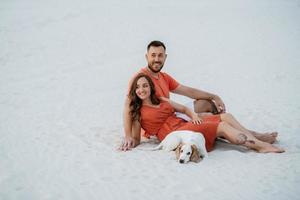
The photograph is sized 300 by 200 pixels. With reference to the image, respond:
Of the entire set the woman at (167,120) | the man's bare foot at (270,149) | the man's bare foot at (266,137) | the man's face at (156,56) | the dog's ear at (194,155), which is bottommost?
the dog's ear at (194,155)

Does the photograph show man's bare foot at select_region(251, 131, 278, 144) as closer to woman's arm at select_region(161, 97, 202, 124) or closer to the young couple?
the young couple

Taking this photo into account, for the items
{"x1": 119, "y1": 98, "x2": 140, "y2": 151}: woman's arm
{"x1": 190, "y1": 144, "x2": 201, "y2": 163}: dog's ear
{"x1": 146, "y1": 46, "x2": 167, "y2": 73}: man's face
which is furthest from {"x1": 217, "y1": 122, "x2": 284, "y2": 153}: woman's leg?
{"x1": 146, "y1": 46, "x2": 167, "y2": 73}: man's face

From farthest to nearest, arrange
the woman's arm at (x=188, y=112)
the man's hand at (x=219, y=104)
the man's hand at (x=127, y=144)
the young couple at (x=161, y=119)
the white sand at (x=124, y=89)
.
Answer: the man's hand at (x=219, y=104) < the man's hand at (x=127, y=144) < the woman's arm at (x=188, y=112) < the young couple at (x=161, y=119) < the white sand at (x=124, y=89)

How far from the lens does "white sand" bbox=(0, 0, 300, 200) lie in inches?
160

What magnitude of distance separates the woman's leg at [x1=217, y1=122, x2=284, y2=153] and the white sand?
0.49 ft

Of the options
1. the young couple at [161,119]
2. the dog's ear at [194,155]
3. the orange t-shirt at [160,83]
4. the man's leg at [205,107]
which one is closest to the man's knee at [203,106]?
the man's leg at [205,107]

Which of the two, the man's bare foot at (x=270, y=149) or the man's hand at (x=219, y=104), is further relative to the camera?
the man's hand at (x=219, y=104)

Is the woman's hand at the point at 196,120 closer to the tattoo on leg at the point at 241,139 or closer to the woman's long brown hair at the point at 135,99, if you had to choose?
the tattoo on leg at the point at 241,139

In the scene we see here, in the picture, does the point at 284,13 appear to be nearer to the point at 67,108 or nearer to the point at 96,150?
the point at 67,108

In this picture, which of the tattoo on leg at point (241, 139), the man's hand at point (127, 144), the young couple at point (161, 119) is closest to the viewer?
the tattoo on leg at point (241, 139)

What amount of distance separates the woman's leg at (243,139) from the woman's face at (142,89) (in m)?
1.12

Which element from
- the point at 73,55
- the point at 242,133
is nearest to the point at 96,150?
the point at 242,133

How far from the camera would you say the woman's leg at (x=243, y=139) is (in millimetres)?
4871

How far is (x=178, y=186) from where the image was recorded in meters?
3.95
